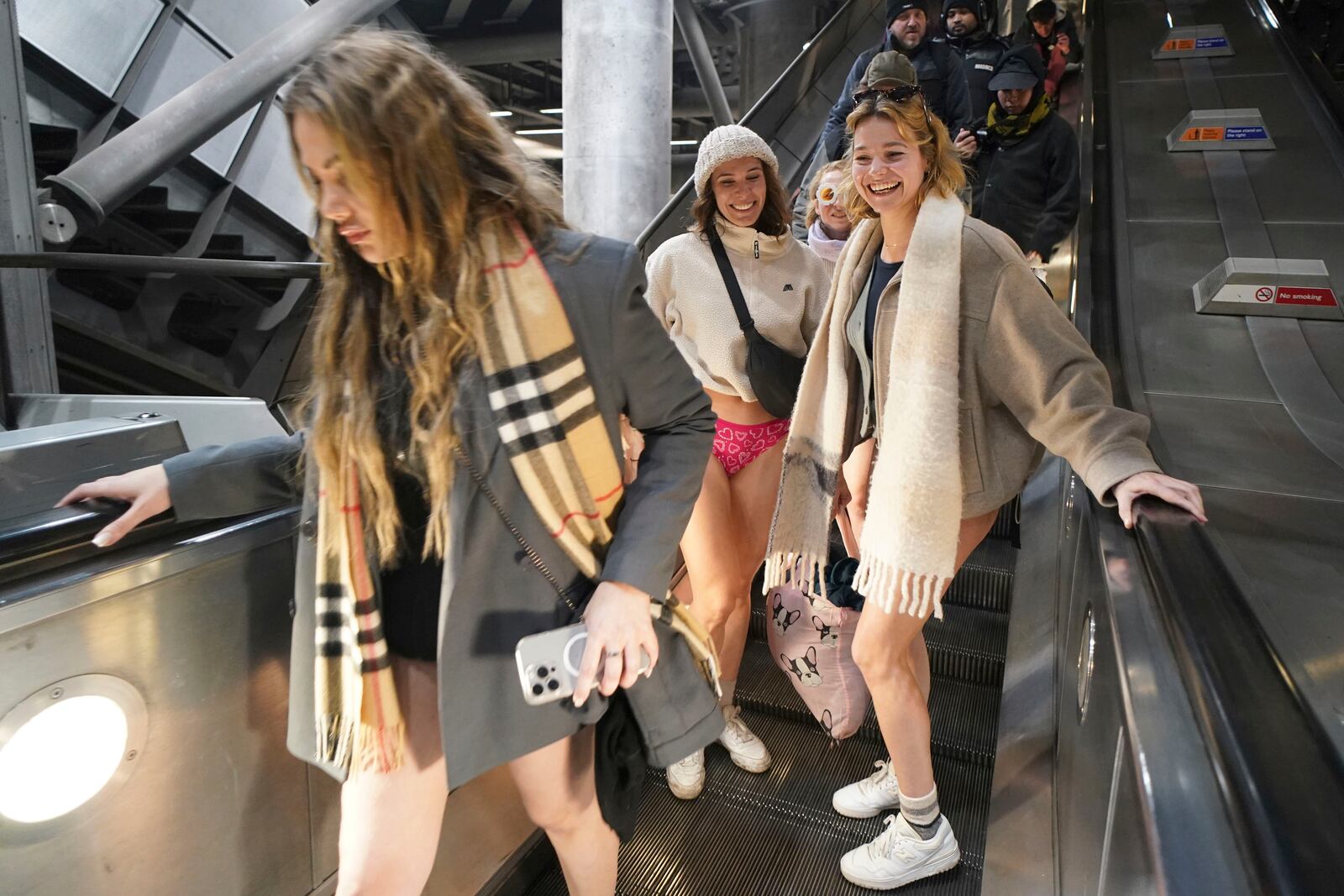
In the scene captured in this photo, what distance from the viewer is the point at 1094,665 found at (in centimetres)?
153

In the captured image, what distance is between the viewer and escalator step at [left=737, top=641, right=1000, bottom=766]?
2771mm

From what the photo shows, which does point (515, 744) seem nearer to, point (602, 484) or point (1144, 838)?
point (602, 484)

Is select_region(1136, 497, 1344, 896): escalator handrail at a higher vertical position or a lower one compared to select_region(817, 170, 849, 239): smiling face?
lower

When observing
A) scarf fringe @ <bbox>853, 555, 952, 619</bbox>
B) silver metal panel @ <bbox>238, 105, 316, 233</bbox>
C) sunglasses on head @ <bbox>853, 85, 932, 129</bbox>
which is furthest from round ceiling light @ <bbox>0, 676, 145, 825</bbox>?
silver metal panel @ <bbox>238, 105, 316, 233</bbox>

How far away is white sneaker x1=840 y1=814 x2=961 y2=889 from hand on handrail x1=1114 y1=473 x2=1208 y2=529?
1223 millimetres

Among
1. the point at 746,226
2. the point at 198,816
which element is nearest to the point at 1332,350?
the point at 746,226

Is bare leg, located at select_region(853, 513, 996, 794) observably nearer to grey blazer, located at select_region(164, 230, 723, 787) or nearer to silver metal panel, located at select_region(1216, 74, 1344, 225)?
grey blazer, located at select_region(164, 230, 723, 787)

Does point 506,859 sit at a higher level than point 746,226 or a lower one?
lower

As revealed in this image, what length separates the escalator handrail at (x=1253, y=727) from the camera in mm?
705

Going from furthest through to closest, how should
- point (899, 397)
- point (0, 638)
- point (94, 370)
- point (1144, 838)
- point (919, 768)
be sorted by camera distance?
1. point (94, 370)
2. point (919, 768)
3. point (899, 397)
4. point (0, 638)
5. point (1144, 838)

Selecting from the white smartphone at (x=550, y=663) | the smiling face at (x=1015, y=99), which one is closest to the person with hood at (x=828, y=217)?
the smiling face at (x=1015, y=99)

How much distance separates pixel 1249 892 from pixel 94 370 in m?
9.67

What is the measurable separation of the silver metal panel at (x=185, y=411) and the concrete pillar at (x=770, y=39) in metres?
12.1

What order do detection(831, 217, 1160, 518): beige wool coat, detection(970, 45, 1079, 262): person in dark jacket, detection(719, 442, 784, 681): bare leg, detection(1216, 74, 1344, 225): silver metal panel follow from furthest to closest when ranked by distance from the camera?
detection(970, 45, 1079, 262): person in dark jacket → detection(1216, 74, 1344, 225): silver metal panel → detection(719, 442, 784, 681): bare leg → detection(831, 217, 1160, 518): beige wool coat
